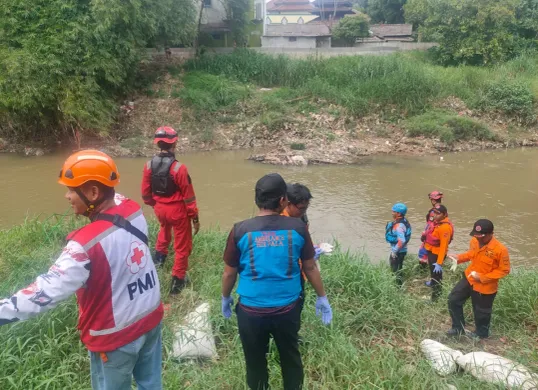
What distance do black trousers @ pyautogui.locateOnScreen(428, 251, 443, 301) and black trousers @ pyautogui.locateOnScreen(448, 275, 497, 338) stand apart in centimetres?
68

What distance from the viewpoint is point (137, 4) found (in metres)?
14.8

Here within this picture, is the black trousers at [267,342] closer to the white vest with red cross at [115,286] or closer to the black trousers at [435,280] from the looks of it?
the white vest with red cross at [115,286]

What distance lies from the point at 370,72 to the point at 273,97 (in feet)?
14.6

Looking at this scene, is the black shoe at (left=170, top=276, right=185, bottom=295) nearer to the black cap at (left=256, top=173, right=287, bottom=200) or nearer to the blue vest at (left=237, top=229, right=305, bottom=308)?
the blue vest at (left=237, top=229, right=305, bottom=308)

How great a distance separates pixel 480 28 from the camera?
20375 mm

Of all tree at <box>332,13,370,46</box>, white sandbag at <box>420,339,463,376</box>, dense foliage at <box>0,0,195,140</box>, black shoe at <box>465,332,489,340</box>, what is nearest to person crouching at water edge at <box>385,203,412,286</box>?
black shoe at <box>465,332,489,340</box>

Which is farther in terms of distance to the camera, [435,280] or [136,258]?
[435,280]

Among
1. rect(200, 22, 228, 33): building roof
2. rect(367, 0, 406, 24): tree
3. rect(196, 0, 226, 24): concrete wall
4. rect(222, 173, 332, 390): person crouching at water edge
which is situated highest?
rect(367, 0, 406, 24): tree

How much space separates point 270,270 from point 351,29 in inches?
1187

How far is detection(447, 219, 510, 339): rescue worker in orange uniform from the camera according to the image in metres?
3.94

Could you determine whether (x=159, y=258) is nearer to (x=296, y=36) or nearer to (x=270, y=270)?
(x=270, y=270)

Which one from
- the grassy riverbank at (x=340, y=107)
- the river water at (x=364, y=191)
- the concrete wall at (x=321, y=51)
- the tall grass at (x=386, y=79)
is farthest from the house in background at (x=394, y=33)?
the river water at (x=364, y=191)

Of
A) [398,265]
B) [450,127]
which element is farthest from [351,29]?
[398,265]

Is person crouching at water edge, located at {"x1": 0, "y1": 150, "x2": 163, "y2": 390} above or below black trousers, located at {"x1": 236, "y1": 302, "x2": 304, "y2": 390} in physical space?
above
